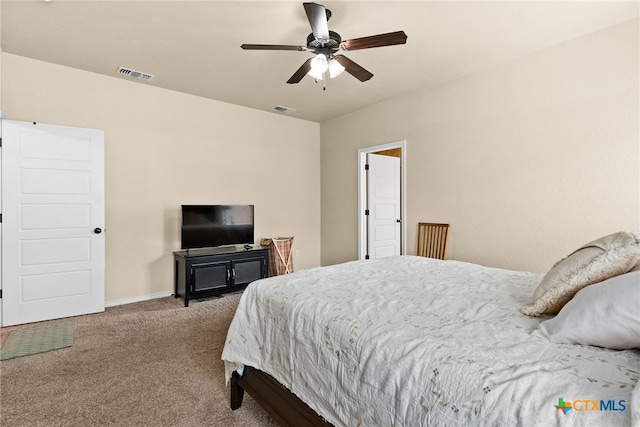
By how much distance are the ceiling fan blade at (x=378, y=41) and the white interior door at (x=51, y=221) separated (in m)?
3.12

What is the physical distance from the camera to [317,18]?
2.24 metres

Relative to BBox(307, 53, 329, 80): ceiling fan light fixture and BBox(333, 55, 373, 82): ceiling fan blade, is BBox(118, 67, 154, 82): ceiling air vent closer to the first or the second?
BBox(307, 53, 329, 80): ceiling fan light fixture

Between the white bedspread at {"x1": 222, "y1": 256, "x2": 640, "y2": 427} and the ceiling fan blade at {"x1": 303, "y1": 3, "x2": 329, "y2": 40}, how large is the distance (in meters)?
1.75

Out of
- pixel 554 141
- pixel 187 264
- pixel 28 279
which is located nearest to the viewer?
pixel 554 141

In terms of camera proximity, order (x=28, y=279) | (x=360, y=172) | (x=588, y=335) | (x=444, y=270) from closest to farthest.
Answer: (x=588, y=335) < (x=444, y=270) < (x=28, y=279) < (x=360, y=172)

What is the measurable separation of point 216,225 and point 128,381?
237cm

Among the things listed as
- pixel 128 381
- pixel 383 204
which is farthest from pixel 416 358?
pixel 383 204

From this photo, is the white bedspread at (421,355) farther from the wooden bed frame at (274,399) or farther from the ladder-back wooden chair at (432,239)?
the ladder-back wooden chair at (432,239)

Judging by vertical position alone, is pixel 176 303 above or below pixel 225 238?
below

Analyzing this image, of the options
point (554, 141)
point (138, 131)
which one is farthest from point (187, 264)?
point (554, 141)

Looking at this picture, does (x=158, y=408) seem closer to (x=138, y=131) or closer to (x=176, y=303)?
(x=176, y=303)

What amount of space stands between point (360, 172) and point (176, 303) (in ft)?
10.6

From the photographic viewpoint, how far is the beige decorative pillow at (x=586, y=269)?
1.18 m

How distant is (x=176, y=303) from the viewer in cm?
408
